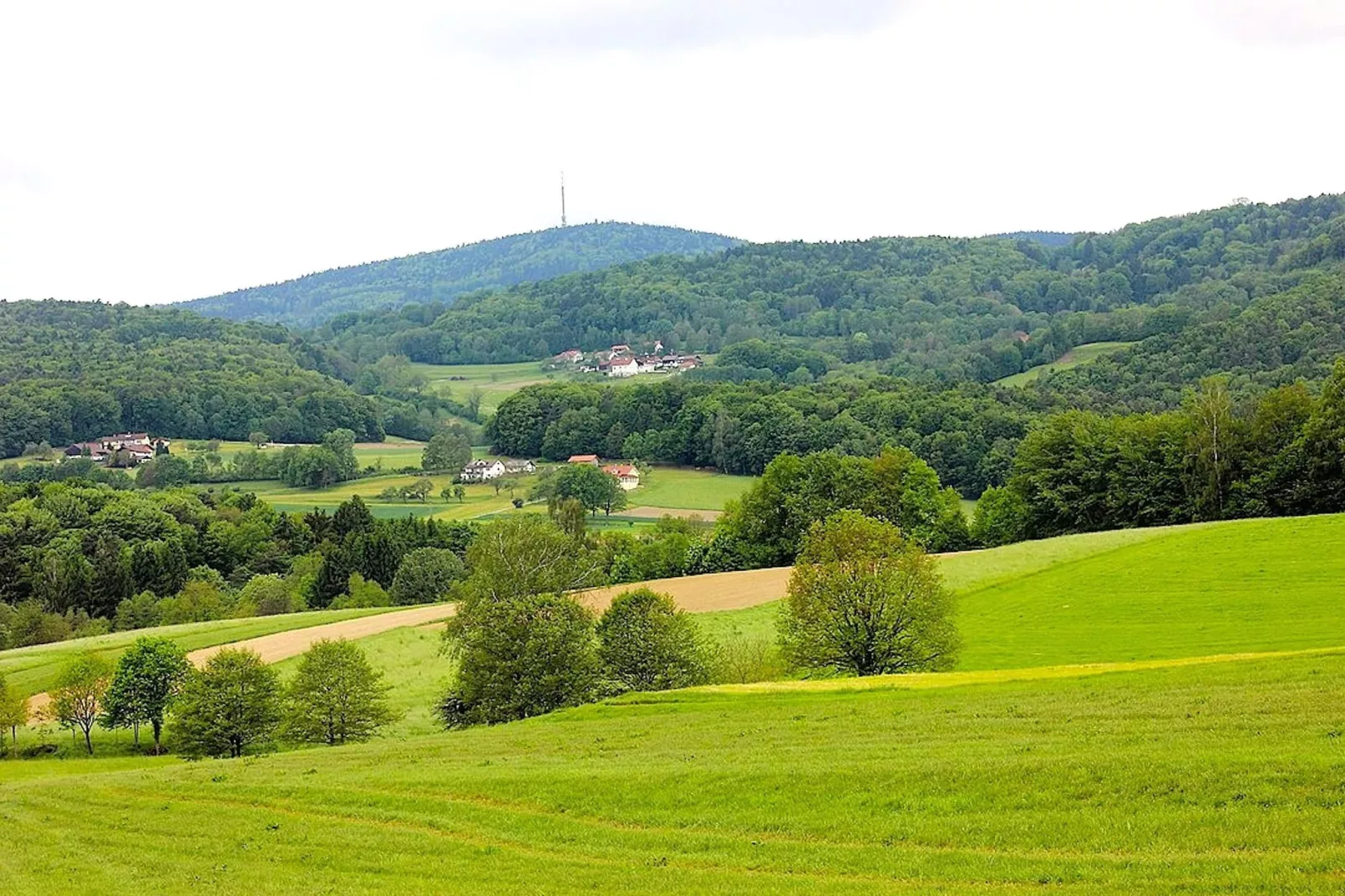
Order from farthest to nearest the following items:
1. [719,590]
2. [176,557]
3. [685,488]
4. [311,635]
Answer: [685,488], [176,557], [719,590], [311,635]

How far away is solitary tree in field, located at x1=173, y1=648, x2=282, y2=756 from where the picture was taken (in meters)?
49.9

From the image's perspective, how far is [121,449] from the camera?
18288cm

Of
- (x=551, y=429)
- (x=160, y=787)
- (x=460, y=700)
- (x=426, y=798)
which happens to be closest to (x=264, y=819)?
(x=426, y=798)

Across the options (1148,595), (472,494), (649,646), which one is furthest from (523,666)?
(472,494)

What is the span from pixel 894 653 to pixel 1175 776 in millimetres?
24959

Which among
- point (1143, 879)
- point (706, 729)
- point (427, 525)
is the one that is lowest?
point (427, 525)

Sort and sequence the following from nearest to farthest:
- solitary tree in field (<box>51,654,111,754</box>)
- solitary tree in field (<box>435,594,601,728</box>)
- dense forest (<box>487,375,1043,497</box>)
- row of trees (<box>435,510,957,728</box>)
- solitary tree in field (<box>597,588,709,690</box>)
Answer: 1. row of trees (<box>435,510,957,728</box>)
2. solitary tree in field (<box>435,594,601,728</box>)
3. solitary tree in field (<box>597,588,709,690</box>)
4. solitary tree in field (<box>51,654,111,754</box>)
5. dense forest (<box>487,375,1043,497</box>)

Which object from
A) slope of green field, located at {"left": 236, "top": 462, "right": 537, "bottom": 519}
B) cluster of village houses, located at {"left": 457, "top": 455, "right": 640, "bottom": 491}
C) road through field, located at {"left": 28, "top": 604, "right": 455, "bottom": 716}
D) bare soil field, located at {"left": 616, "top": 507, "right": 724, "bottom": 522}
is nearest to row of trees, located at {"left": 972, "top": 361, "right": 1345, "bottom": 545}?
road through field, located at {"left": 28, "top": 604, "right": 455, "bottom": 716}

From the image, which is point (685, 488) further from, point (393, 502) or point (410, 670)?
point (410, 670)

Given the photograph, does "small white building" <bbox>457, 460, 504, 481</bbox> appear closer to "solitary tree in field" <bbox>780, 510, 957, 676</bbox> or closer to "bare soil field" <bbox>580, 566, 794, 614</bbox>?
"bare soil field" <bbox>580, 566, 794, 614</bbox>

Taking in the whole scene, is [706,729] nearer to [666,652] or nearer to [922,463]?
[666,652]

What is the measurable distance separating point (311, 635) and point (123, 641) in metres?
15.2

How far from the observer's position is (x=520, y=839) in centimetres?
2223

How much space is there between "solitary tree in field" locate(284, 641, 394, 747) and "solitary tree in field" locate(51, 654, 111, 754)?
1428cm
